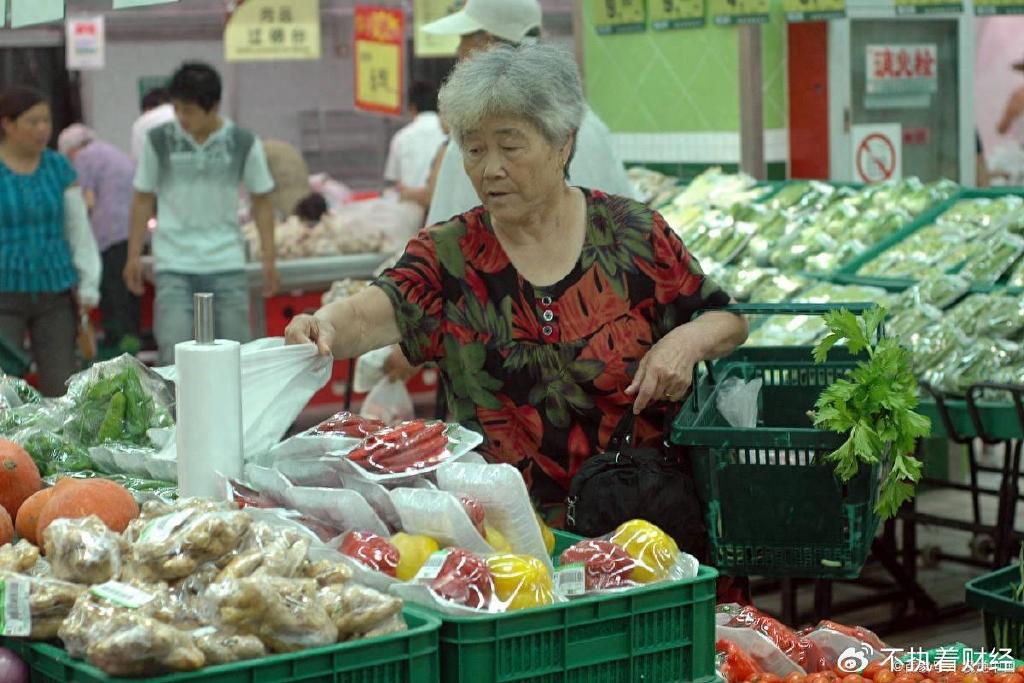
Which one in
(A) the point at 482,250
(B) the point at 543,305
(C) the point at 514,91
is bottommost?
(B) the point at 543,305

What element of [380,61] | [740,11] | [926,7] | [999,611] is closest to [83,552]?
[999,611]

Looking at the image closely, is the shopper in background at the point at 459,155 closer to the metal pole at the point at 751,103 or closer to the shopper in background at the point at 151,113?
the metal pole at the point at 751,103

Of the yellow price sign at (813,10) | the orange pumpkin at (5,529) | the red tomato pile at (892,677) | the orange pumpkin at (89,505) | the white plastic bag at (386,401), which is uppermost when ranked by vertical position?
the yellow price sign at (813,10)

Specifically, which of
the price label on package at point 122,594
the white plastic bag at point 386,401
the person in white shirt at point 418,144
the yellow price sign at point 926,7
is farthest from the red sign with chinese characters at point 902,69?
the price label on package at point 122,594

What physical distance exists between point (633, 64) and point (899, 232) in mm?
2162

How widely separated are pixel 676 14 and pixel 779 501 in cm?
472

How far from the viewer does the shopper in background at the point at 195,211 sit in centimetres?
799

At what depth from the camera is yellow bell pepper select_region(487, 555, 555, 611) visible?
215 centimetres

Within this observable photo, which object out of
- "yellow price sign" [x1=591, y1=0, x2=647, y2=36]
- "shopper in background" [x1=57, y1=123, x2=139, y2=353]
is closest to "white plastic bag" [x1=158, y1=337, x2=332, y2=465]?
"yellow price sign" [x1=591, y1=0, x2=647, y2=36]

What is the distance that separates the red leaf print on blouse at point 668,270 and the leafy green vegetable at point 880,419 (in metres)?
0.41

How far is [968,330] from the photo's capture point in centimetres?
525

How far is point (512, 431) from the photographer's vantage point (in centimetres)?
338

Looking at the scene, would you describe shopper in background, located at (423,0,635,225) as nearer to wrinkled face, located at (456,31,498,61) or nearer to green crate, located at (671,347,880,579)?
wrinkled face, located at (456,31,498,61)

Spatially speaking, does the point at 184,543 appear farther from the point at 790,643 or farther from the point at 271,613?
the point at 790,643
